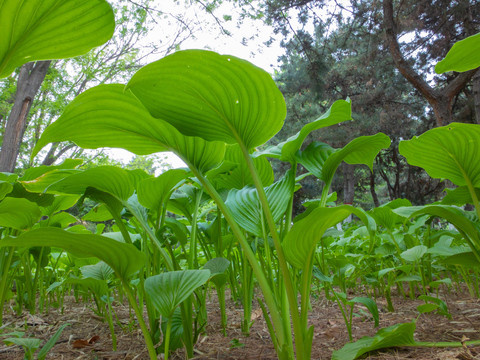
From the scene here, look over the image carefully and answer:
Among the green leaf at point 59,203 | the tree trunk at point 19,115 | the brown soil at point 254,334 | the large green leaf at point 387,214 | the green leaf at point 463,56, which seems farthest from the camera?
the tree trunk at point 19,115

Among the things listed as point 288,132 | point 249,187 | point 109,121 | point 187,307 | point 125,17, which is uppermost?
point 125,17

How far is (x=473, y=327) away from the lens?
1143 millimetres

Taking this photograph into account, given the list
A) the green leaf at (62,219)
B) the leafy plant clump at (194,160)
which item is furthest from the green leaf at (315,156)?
the green leaf at (62,219)

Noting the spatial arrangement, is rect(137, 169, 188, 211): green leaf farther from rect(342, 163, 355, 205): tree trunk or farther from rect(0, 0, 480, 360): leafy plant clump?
rect(342, 163, 355, 205): tree trunk

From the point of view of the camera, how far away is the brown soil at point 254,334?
1047 millimetres

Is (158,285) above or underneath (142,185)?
underneath

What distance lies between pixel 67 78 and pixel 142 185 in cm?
867

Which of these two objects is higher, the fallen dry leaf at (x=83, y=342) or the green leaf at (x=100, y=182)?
the green leaf at (x=100, y=182)

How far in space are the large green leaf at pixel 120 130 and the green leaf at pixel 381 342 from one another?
2.09 ft

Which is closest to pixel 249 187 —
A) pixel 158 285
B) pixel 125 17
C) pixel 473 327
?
pixel 158 285

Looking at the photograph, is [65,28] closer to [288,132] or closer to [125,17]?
[125,17]

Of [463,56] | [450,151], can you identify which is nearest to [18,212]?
[463,56]

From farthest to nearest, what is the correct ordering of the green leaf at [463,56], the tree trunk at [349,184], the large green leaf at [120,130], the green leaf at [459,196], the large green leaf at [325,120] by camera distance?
1. the tree trunk at [349,184]
2. the green leaf at [459,196]
3. the large green leaf at [325,120]
4. the large green leaf at [120,130]
5. the green leaf at [463,56]

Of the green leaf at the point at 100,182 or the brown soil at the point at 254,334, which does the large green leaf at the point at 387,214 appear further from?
the green leaf at the point at 100,182
